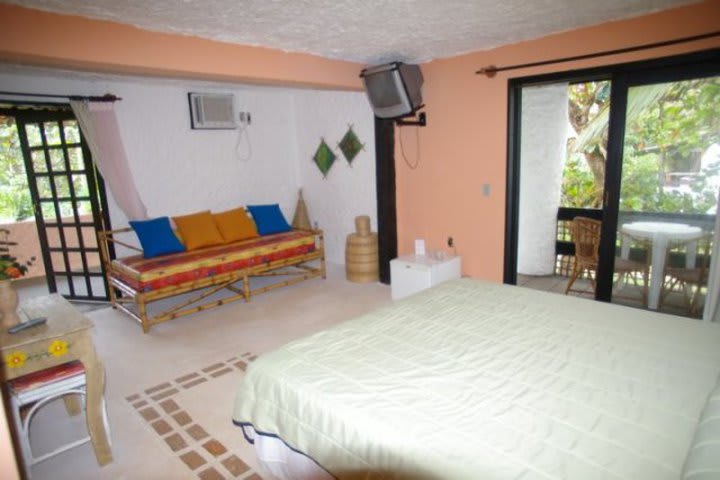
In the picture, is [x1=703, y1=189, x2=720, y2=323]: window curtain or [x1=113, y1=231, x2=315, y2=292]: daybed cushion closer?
[x1=703, y1=189, x2=720, y2=323]: window curtain

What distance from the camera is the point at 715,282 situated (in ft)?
9.50

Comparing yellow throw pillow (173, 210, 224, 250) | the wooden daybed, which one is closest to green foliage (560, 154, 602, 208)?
the wooden daybed

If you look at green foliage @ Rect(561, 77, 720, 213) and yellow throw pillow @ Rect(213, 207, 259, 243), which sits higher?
green foliage @ Rect(561, 77, 720, 213)

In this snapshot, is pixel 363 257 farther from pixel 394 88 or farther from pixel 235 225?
pixel 394 88

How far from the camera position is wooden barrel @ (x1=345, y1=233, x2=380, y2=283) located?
16.1 feet

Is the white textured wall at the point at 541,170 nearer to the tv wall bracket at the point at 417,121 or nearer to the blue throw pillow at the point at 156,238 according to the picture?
the tv wall bracket at the point at 417,121

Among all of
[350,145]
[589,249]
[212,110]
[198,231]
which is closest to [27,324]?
[198,231]

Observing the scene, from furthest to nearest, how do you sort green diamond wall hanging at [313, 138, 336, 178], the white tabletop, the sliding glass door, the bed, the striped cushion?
green diamond wall hanging at [313, 138, 336, 178], the white tabletop, the sliding glass door, the bed, the striped cushion

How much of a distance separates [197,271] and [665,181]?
4047 mm

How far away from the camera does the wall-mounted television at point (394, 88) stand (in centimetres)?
376

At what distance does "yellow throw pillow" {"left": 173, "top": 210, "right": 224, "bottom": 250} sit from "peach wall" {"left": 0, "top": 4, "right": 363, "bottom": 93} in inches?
77.0

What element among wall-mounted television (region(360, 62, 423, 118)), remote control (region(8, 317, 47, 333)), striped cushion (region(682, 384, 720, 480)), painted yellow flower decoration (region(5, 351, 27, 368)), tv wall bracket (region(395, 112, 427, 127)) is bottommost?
striped cushion (region(682, 384, 720, 480))

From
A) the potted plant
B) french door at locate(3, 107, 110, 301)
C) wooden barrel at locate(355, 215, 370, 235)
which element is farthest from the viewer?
wooden barrel at locate(355, 215, 370, 235)

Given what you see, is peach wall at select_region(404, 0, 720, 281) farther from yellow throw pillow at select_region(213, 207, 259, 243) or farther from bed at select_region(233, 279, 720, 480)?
yellow throw pillow at select_region(213, 207, 259, 243)
